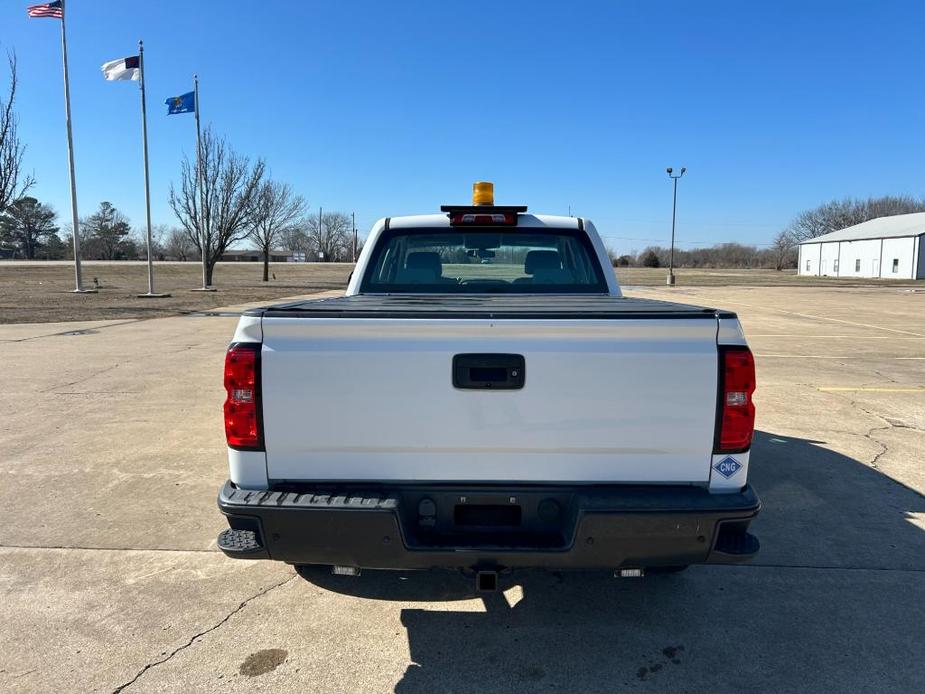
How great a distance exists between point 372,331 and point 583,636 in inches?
68.8

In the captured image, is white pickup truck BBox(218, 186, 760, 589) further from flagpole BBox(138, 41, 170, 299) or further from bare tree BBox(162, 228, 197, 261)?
bare tree BBox(162, 228, 197, 261)

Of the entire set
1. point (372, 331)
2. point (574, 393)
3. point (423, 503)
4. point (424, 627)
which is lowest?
point (424, 627)

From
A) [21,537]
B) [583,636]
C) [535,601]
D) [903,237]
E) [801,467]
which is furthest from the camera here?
[903,237]

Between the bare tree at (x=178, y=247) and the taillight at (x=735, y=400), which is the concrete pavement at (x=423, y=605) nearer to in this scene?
the taillight at (x=735, y=400)

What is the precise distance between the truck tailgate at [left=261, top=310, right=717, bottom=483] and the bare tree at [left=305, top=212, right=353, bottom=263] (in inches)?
4496

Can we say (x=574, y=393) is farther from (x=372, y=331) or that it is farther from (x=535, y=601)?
(x=535, y=601)

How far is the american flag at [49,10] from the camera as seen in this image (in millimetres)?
22828

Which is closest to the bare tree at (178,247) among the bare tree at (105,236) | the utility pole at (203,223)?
the bare tree at (105,236)

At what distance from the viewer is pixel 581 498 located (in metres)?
2.34

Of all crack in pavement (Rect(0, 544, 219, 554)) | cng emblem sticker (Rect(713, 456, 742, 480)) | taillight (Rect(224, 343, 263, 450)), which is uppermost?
taillight (Rect(224, 343, 263, 450))

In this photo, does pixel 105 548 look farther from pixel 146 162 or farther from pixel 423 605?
pixel 146 162

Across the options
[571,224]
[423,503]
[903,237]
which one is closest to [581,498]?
[423,503]

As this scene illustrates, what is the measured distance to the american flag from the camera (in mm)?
22828

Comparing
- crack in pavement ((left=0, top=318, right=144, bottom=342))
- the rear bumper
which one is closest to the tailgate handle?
the rear bumper
